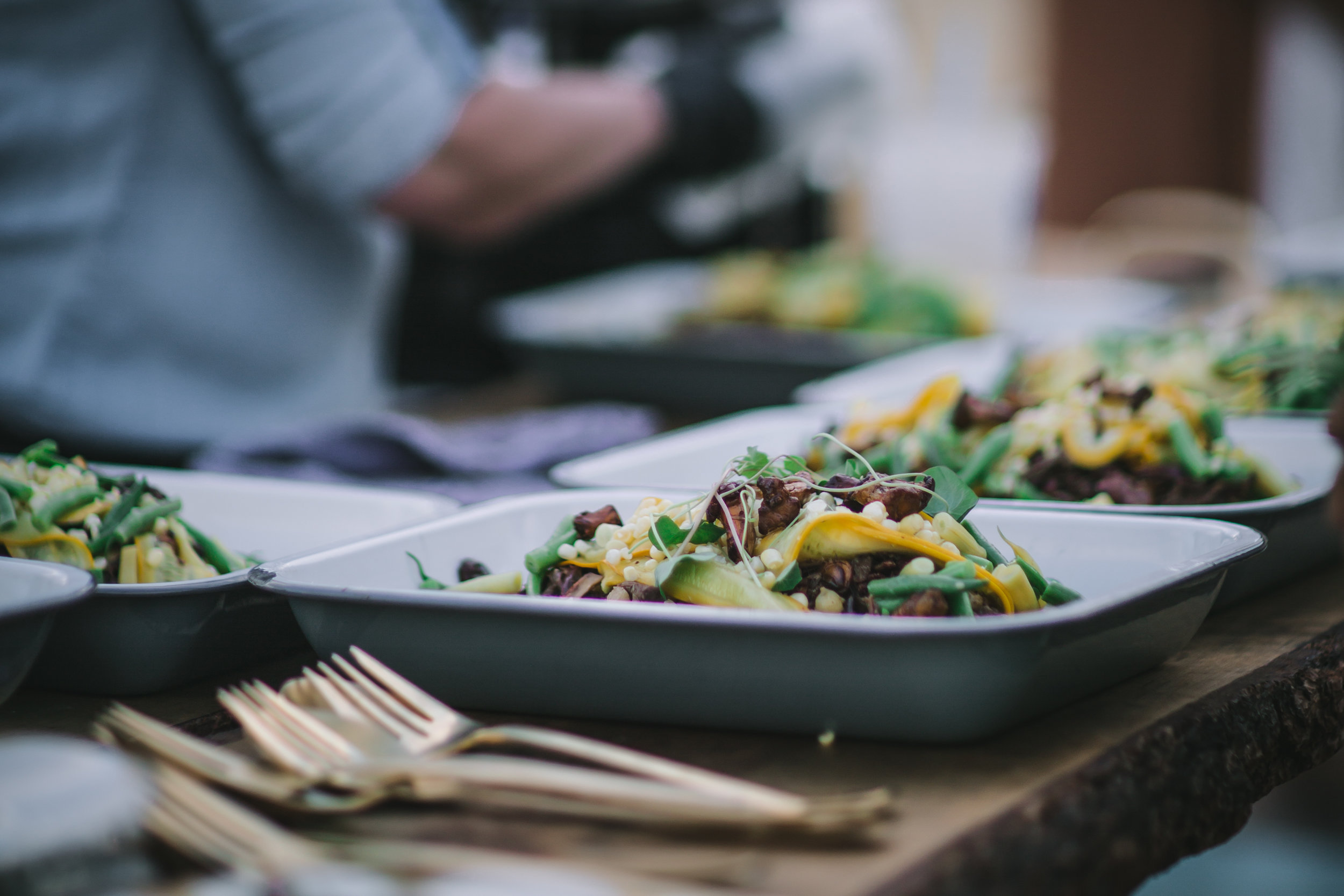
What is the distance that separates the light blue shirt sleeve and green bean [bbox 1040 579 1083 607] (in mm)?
1257

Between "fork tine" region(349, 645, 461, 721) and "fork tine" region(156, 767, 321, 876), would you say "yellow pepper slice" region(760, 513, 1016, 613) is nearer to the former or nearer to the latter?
"fork tine" region(349, 645, 461, 721)

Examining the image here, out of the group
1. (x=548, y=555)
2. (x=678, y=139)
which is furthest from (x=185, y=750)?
(x=678, y=139)

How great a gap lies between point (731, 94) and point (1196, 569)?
1.80 m

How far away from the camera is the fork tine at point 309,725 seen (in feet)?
1.96

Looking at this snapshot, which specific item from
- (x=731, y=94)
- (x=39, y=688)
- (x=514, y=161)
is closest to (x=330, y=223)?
(x=514, y=161)

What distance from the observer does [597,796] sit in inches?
21.7

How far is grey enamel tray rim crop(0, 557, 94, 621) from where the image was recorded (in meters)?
0.61

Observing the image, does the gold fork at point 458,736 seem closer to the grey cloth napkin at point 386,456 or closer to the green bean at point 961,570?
the green bean at point 961,570

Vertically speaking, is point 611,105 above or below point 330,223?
above

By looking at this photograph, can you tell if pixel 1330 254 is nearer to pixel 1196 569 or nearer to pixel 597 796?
pixel 1196 569

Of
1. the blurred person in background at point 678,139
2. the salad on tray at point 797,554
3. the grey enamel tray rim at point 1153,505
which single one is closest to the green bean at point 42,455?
the salad on tray at point 797,554

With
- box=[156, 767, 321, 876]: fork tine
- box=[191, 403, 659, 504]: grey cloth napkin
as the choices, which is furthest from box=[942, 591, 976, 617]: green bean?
box=[191, 403, 659, 504]: grey cloth napkin

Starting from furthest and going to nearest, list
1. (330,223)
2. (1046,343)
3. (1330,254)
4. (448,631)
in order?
1. (1330,254)
2. (330,223)
3. (1046,343)
4. (448,631)

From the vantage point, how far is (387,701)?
2.13ft
